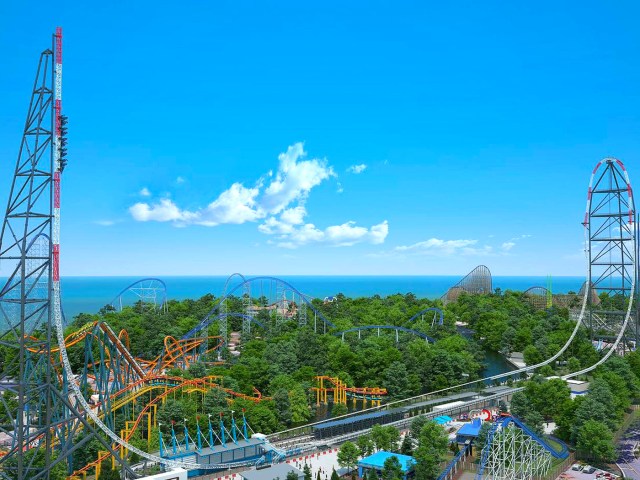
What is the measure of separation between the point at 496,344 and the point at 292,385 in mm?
33800

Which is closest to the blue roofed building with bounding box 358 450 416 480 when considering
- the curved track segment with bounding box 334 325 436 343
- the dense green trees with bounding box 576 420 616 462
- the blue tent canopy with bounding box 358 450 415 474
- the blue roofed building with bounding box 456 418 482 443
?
the blue tent canopy with bounding box 358 450 415 474

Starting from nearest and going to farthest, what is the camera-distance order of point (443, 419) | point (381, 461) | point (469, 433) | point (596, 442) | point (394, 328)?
point (381, 461)
point (596, 442)
point (469, 433)
point (443, 419)
point (394, 328)

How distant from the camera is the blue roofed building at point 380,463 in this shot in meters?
27.0

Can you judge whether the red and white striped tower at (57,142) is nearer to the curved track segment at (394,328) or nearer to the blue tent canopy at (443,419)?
the blue tent canopy at (443,419)

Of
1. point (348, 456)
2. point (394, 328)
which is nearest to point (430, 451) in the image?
point (348, 456)

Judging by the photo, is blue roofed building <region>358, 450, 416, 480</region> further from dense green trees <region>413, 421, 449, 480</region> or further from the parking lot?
the parking lot

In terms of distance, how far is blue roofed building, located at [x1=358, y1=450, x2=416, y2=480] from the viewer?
1064 inches

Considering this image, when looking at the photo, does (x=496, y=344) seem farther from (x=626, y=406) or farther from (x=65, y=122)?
(x=65, y=122)

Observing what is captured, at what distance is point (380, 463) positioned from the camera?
89.9 feet

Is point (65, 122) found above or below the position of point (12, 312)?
above

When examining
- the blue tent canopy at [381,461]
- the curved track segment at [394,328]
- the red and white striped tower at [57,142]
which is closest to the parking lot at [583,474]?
the blue tent canopy at [381,461]

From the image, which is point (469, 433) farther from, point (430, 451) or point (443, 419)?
point (443, 419)

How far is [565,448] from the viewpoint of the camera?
101ft

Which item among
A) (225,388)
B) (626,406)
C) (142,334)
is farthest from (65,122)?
(142,334)
